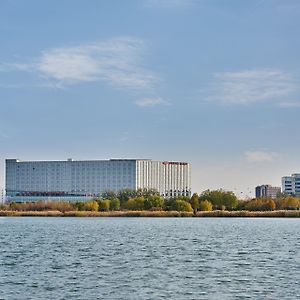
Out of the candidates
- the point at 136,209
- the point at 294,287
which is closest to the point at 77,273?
the point at 294,287

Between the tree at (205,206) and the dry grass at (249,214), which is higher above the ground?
the tree at (205,206)

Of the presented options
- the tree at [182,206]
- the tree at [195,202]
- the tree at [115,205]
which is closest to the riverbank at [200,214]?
the tree at [182,206]

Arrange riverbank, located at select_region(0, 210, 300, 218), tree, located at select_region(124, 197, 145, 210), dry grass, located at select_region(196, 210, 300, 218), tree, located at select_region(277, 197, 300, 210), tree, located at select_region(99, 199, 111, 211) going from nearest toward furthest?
dry grass, located at select_region(196, 210, 300, 218)
riverbank, located at select_region(0, 210, 300, 218)
tree, located at select_region(124, 197, 145, 210)
tree, located at select_region(277, 197, 300, 210)
tree, located at select_region(99, 199, 111, 211)

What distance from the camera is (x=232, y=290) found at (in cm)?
2902

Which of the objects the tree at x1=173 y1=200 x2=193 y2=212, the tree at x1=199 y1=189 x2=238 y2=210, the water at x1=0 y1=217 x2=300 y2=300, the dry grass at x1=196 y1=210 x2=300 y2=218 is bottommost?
the water at x1=0 y1=217 x2=300 y2=300

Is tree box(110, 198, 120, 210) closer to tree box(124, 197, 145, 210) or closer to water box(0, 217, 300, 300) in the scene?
tree box(124, 197, 145, 210)

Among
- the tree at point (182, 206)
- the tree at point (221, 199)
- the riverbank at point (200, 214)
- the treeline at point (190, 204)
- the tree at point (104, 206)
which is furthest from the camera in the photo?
the tree at point (104, 206)

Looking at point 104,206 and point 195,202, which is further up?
point 195,202

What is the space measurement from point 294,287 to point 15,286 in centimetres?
1118

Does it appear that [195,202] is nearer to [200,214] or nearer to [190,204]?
[190,204]

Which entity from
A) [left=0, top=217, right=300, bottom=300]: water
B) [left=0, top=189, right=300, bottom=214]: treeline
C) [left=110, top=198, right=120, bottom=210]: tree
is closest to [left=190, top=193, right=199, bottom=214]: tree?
[left=0, top=189, right=300, bottom=214]: treeline

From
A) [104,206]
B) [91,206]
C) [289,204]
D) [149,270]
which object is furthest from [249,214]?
[149,270]

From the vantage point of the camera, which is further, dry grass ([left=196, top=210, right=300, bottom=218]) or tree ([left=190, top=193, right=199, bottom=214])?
tree ([left=190, top=193, right=199, bottom=214])

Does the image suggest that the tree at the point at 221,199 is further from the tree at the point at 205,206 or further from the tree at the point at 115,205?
the tree at the point at 115,205
